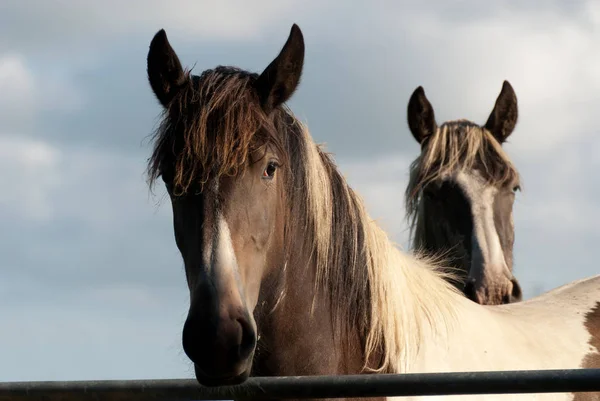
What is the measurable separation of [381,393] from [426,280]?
1536mm

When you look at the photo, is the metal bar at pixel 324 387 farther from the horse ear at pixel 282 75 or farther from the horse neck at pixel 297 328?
the horse ear at pixel 282 75

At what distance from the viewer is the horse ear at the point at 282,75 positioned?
3.44 meters

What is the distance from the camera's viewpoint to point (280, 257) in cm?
330

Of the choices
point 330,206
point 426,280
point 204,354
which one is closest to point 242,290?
point 204,354

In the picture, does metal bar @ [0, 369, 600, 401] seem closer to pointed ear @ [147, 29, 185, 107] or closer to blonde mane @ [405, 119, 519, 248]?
pointed ear @ [147, 29, 185, 107]

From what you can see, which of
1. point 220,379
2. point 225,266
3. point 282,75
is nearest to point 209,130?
point 282,75

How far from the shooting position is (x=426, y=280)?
3922 millimetres

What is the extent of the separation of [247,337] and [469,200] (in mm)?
3843

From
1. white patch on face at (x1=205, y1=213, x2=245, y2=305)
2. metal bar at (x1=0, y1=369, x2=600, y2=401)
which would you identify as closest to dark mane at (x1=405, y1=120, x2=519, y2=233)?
white patch on face at (x1=205, y1=213, x2=245, y2=305)

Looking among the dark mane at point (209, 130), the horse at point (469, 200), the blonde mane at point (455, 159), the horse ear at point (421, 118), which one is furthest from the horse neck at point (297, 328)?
the horse ear at point (421, 118)

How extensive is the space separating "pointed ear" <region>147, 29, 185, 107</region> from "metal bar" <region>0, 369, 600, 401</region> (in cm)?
120

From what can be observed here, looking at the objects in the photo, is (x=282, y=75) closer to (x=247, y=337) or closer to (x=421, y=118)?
(x=247, y=337)

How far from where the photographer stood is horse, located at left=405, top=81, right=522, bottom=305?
232 inches

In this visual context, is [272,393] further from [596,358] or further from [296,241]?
[596,358]
